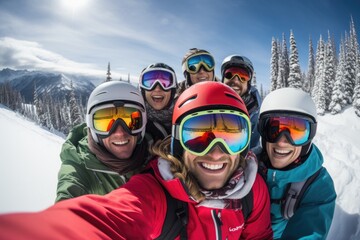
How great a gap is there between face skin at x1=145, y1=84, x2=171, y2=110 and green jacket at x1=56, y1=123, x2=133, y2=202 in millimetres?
2257

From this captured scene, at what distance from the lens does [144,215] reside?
73.2 inches

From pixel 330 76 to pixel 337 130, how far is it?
50.2ft

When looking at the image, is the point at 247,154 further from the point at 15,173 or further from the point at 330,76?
the point at 330,76

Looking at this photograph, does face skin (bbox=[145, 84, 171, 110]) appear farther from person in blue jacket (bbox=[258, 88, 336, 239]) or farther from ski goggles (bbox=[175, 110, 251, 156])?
ski goggles (bbox=[175, 110, 251, 156])

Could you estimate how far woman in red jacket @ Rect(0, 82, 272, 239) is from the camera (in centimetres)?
212

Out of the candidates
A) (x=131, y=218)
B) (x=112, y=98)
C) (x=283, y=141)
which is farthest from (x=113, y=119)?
(x=283, y=141)

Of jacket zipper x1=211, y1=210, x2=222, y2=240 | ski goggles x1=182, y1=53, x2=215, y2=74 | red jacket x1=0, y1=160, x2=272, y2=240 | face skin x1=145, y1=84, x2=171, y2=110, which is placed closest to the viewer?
red jacket x1=0, y1=160, x2=272, y2=240

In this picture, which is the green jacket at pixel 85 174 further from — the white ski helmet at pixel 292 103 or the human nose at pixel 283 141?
the white ski helmet at pixel 292 103

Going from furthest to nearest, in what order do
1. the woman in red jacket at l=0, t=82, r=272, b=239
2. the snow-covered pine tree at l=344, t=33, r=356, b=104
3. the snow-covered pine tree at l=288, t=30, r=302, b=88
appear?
the snow-covered pine tree at l=344, t=33, r=356, b=104 → the snow-covered pine tree at l=288, t=30, r=302, b=88 → the woman in red jacket at l=0, t=82, r=272, b=239

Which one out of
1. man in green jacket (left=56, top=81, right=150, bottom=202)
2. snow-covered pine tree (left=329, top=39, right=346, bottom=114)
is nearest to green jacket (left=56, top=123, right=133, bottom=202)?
man in green jacket (left=56, top=81, right=150, bottom=202)

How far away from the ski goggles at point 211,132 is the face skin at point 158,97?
2978 mm

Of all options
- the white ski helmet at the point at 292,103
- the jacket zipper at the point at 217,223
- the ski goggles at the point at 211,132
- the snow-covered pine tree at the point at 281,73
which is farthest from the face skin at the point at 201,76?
the snow-covered pine tree at the point at 281,73

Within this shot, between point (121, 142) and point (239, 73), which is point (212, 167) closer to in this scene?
point (121, 142)

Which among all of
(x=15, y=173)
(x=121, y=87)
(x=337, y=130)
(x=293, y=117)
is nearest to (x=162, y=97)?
(x=121, y=87)
